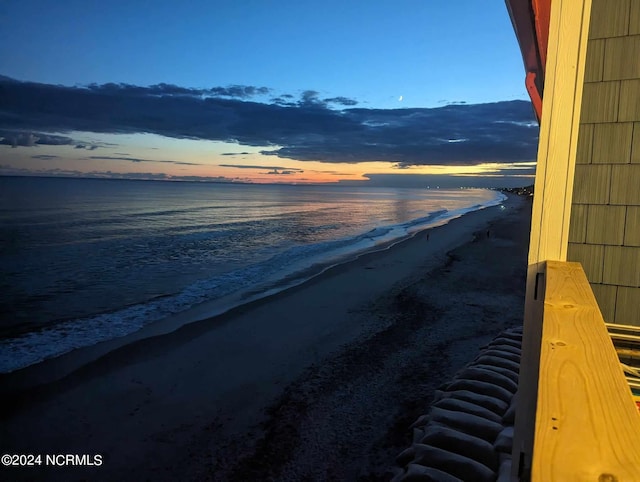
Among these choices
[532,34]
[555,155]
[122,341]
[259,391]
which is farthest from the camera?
[122,341]

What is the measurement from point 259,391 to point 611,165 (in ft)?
17.8

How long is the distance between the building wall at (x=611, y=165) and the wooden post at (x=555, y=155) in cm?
136

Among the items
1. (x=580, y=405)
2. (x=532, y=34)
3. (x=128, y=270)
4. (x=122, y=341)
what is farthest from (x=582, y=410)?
(x=128, y=270)

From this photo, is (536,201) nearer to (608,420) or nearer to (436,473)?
(608,420)

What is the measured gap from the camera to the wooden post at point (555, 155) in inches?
68.6

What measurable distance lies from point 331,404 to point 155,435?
235cm

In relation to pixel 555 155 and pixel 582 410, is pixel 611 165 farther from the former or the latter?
pixel 582 410

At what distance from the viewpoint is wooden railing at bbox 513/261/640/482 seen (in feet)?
2.45

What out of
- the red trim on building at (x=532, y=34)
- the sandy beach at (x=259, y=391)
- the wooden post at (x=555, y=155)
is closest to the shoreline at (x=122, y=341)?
the sandy beach at (x=259, y=391)

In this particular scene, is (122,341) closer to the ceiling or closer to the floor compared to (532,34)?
closer to the floor

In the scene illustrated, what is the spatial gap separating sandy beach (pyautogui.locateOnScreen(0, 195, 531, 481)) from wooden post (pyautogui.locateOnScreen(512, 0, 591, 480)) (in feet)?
10.7

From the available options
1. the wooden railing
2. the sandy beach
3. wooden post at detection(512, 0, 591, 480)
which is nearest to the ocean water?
the sandy beach

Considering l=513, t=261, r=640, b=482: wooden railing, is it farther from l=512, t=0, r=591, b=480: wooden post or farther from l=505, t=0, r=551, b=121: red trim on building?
l=505, t=0, r=551, b=121: red trim on building

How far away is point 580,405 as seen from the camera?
2.92 feet
